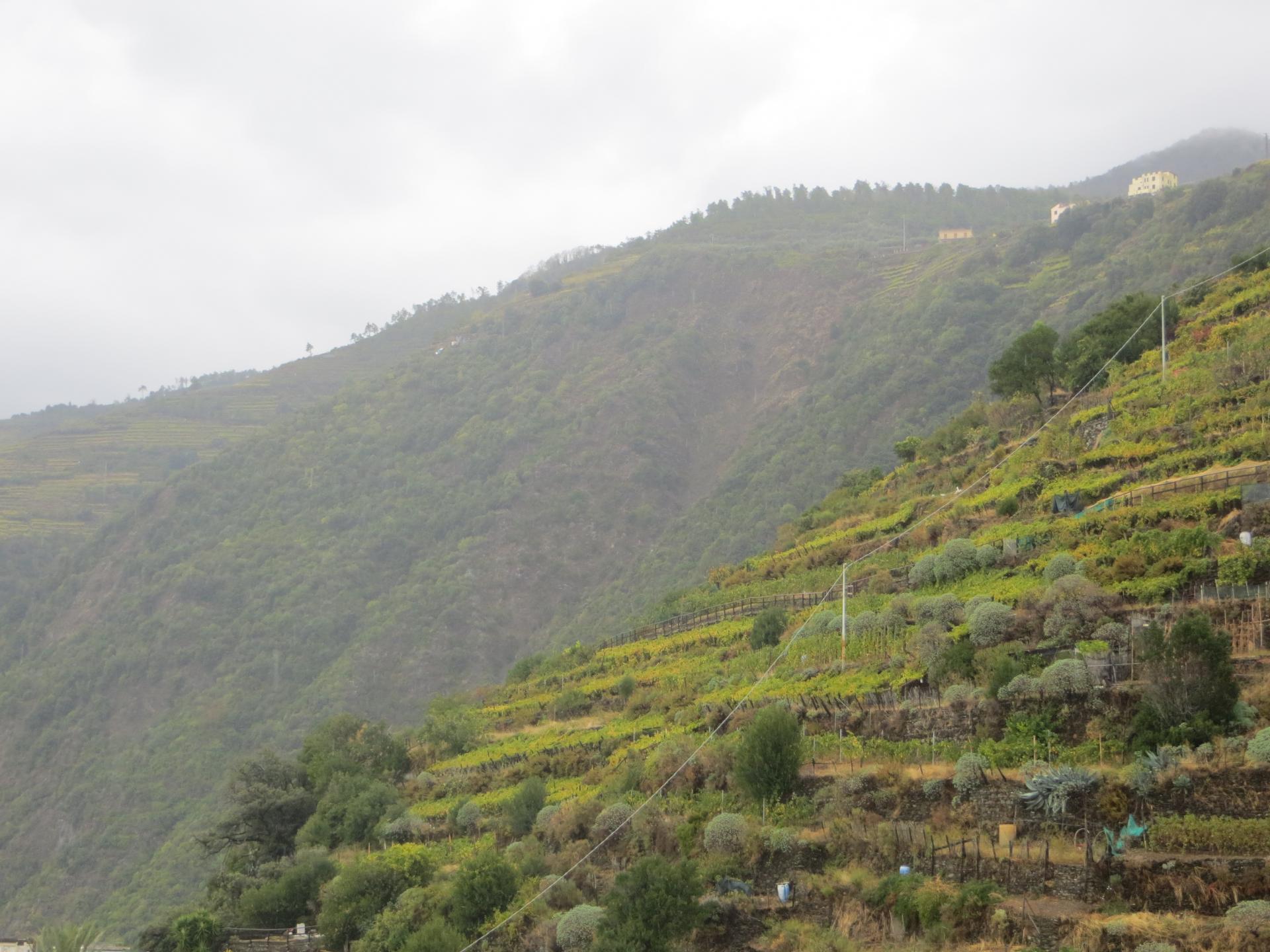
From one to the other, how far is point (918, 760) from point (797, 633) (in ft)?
36.1

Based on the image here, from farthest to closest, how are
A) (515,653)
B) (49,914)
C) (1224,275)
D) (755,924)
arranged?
(515,653) → (49,914) → (1224,275) → (755,924)

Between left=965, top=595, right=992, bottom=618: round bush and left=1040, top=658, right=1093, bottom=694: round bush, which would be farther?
left=965, top=595, right=992, bottom=618: round bush

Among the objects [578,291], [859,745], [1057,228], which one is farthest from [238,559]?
[859,745]

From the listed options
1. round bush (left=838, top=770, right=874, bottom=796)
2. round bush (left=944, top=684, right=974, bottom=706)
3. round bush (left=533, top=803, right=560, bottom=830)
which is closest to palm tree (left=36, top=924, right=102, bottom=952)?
round bush (left=533, top=803, right=560, bottom=830)

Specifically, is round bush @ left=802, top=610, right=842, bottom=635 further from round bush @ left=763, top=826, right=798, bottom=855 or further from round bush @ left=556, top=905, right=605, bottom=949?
round bush @ left=556, top=905, right=605, bottom=949

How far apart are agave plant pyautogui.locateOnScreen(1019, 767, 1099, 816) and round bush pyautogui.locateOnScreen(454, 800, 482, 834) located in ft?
64.4

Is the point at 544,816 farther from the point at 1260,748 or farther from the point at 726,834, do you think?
the point at 1260,748

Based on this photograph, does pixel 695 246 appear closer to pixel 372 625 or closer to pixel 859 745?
pixel 372 625

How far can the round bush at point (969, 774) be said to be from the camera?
20.8 m

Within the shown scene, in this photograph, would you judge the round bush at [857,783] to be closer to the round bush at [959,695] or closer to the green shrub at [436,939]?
the round bush at [959,695]

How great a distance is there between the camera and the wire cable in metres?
26.5

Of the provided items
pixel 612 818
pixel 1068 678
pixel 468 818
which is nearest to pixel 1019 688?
pixel 1068 678

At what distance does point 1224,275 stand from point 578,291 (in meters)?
102

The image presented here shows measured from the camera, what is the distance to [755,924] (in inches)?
869
